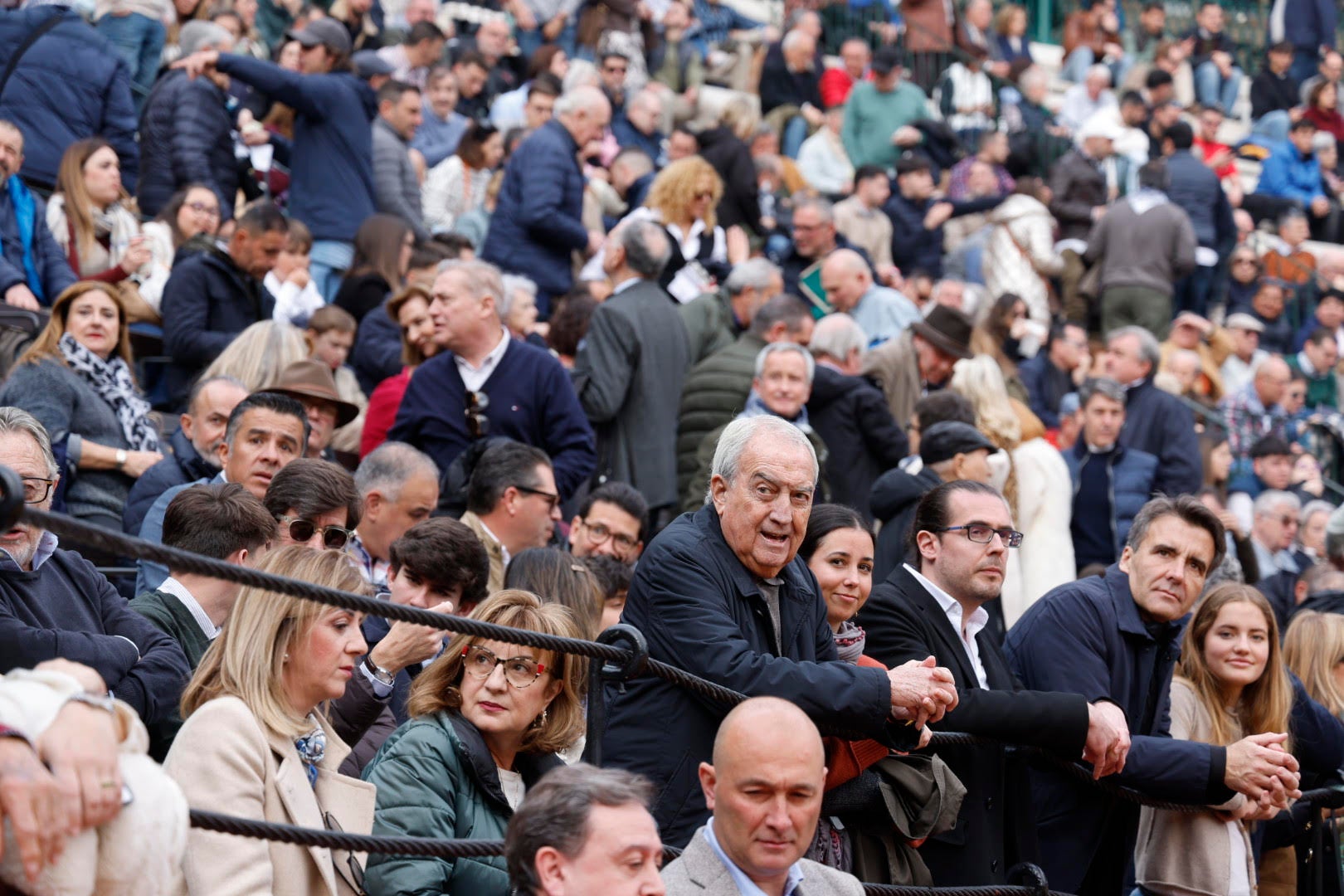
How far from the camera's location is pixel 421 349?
9.12 metres

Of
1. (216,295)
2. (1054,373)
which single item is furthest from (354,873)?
(1054,373)

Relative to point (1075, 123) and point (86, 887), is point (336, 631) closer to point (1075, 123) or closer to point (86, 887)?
point (86, 887)

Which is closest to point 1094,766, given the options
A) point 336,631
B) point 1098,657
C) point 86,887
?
point 1098,657

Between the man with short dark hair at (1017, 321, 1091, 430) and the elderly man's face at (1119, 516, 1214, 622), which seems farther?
the man with short dark hair at (1017, 321, 1091, 430)

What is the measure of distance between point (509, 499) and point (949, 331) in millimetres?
3993

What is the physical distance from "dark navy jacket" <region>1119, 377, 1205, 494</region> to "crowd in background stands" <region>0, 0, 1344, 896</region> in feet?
0.10

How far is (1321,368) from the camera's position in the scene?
15.7 m

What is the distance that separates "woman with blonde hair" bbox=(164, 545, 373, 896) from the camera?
12.5ft

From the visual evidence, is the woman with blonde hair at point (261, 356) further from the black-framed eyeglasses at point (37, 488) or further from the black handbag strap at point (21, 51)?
the black handbag strap at point (21, 51)

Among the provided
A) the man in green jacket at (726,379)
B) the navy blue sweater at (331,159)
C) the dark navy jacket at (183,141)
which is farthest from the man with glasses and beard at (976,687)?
the dark navy jacket at (183,141)

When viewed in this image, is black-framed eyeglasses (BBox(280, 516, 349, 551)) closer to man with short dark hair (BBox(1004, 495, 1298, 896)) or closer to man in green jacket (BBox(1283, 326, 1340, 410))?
man with short dark hair (BBox(1004, 495, 1298, 896))

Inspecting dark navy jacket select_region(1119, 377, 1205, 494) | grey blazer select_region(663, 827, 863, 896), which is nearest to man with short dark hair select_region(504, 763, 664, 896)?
grey blazer select_region(663, 827, 863, 896)

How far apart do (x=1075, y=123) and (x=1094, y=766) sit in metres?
16.1

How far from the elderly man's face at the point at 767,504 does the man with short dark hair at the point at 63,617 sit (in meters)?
1.39
